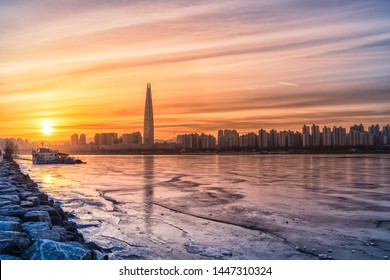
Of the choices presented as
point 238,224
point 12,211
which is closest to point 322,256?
point 238,224

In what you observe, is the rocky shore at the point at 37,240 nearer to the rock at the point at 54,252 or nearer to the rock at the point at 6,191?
the rock at the point at 54,252

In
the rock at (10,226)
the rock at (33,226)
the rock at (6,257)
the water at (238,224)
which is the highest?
the rock at (10,226)

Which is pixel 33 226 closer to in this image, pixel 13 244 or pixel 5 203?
pixel 13 244

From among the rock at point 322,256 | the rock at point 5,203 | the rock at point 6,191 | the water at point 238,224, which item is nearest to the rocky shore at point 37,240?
the rock at point 5,203

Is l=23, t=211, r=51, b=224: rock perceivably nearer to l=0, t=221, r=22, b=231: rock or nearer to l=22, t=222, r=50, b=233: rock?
l=22, t=222, r=50, b=233: rock

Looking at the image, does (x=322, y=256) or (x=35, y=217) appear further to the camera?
(x=35, y=217)
